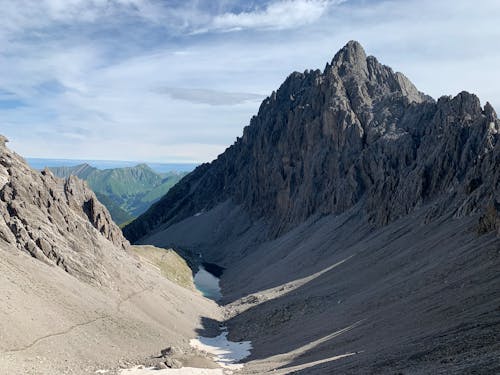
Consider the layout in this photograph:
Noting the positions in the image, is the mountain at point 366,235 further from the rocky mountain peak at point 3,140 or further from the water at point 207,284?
the rocky mountain peak at point 3,140

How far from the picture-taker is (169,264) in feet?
411

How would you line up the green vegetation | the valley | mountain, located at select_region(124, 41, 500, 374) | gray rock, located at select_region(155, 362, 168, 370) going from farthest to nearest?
1. the green vegetation
2. gray rock, located at select_region(155, 362, 168, 370)
3. the valley
4. mountain, located at select_region(124, 41, 500, 374)

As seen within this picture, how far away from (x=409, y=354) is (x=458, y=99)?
94.3m

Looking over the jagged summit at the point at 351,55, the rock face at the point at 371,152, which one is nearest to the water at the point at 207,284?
the rock face at the point at 371,152

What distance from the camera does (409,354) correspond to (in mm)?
35000

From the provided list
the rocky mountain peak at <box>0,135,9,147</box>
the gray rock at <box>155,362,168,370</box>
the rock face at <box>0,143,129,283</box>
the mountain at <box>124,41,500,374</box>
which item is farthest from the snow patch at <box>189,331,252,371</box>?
the rocky mountain peak at <box>0,135,9,147</box>

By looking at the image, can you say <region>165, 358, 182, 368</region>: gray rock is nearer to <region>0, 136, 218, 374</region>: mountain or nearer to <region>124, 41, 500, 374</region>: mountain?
<region>0, 136, 218, 374</region>: mountain

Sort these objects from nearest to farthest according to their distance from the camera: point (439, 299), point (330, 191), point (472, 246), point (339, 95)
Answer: point (439, 299)
point (472, 246)
point (330, 191)
point (339, 95)

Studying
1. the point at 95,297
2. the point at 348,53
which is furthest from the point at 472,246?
the point at 348,53

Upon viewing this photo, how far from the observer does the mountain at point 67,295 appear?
48625mm

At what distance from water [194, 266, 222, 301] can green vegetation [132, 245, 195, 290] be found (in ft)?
8.57

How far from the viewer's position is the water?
4572 inches

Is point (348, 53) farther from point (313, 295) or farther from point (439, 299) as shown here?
point (439, 299)

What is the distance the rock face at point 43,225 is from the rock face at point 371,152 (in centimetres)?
5438
